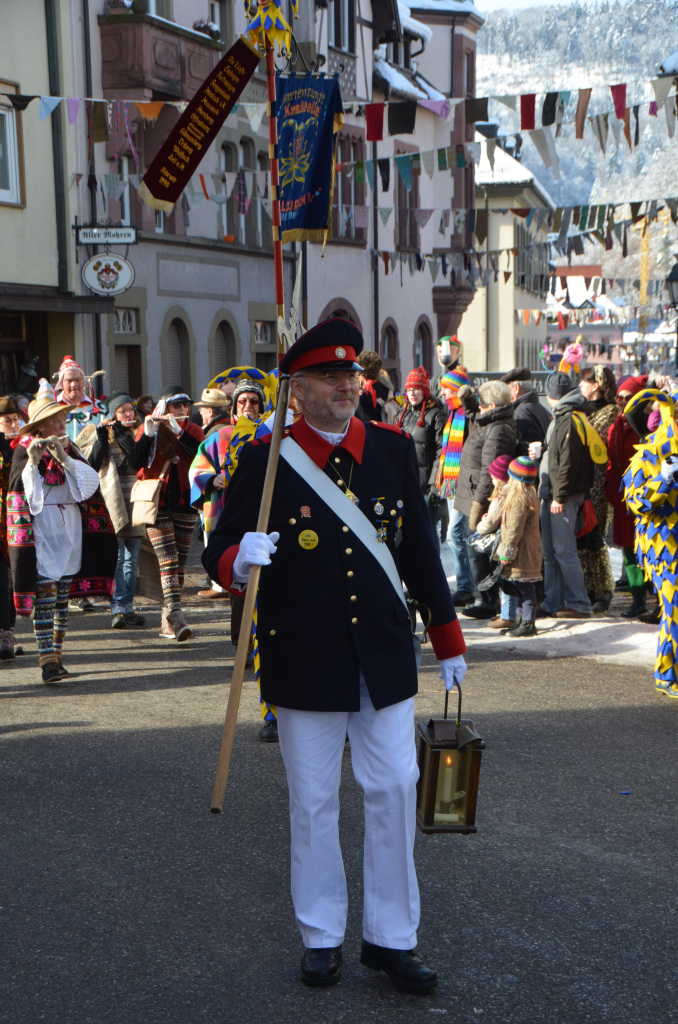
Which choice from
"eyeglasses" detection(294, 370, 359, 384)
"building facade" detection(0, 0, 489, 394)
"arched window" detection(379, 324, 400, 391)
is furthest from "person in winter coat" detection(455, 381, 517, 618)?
"arched window" detection(379, 324, 400, 391)

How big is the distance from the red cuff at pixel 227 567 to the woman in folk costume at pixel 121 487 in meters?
6.02

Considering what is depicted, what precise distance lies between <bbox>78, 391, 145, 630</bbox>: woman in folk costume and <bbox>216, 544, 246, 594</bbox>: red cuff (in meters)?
6.02

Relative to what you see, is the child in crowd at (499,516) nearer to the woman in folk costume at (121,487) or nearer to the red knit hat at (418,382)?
the red knit hat at (418,382)

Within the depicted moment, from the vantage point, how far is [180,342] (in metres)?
23.5

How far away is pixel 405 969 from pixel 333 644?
1.00m

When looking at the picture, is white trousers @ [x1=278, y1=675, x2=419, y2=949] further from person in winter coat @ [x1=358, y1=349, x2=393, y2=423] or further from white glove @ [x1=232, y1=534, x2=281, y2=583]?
person in winter coat @ [x1=358, y1=349, x2=393, y2=423]

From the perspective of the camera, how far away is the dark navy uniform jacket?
12.5 ft

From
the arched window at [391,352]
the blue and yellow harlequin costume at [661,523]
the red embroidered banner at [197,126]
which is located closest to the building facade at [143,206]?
the arched window at [391,352]

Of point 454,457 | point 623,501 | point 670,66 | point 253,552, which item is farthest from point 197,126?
point 670,66

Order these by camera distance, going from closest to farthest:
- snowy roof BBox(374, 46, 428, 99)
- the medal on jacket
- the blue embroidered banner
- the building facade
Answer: the medal on jacket < the blue embroidered banner < the building facade < snowy roof BBox(374, 46, 428, 99)

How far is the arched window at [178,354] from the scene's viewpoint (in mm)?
23125

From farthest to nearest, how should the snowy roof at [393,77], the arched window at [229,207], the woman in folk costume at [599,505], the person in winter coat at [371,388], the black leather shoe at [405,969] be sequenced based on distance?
the snowy roof at [393,77] → the arched window at [229,207] → the person in winter coat at [371,388] → the woman in folk costume at [599,505] → the black leather shoe at [405,969]

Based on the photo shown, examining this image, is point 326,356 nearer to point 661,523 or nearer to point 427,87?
point 661,523

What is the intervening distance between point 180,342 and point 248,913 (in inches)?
781
